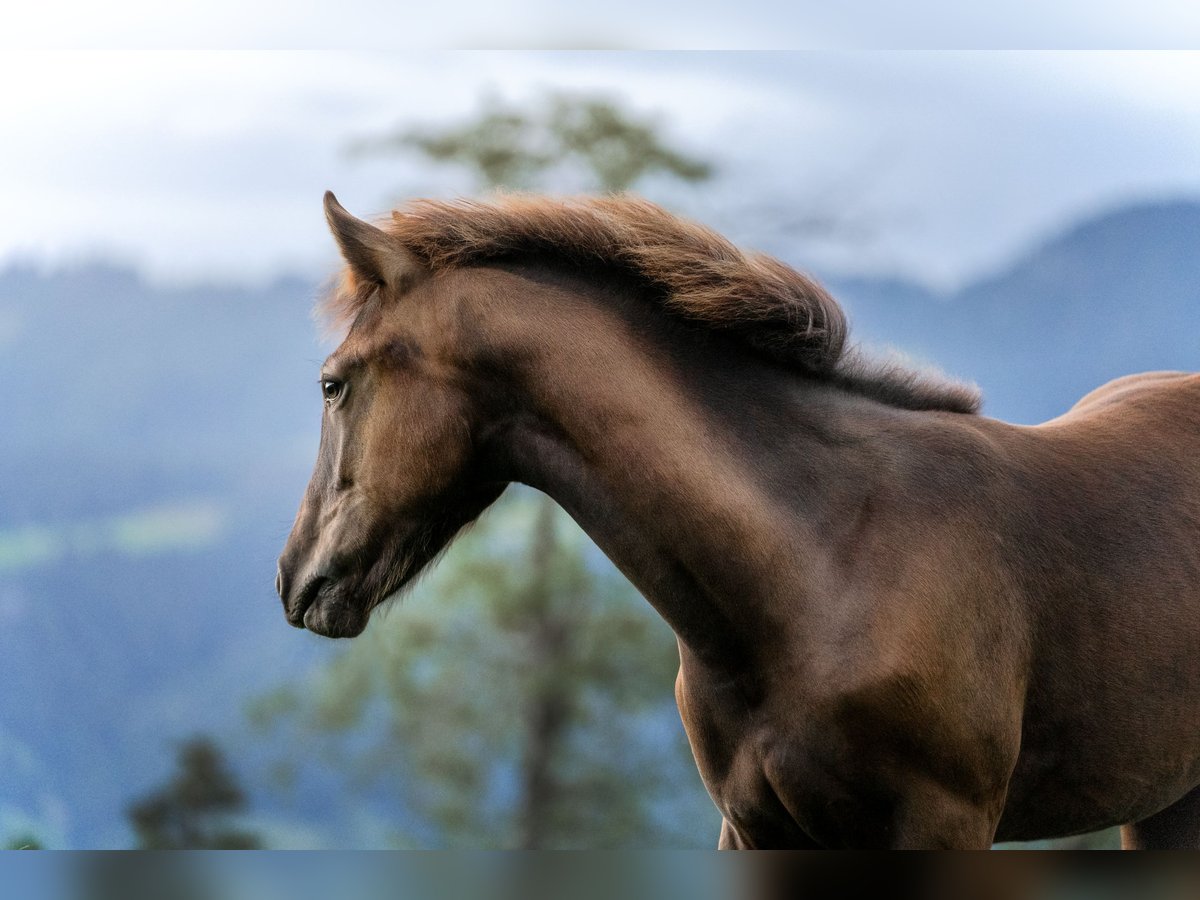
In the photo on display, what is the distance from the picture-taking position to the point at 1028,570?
1.66m

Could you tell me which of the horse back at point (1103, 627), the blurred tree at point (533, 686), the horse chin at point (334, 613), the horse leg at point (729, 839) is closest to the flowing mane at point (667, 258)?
the horse back at point (1103, 627)

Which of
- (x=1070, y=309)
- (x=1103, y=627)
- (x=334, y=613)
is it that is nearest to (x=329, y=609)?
(x=334, y=613)

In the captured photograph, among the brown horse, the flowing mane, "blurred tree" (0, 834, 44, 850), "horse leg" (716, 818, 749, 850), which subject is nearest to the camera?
the brown horse

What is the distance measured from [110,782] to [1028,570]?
4.64 metres

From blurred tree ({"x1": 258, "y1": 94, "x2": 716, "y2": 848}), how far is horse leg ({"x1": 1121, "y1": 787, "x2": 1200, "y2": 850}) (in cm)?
291

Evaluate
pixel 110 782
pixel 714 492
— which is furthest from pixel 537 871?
pixel 110 782

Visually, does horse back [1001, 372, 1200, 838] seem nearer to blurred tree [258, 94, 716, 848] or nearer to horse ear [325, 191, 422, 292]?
horse ear [325, 191, 422, 292]

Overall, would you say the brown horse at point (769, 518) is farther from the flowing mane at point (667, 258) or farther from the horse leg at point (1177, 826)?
the horse leg at point (1177, 826)

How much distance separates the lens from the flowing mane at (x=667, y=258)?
1.65 meters

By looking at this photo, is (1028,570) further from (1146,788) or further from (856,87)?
(856,87)

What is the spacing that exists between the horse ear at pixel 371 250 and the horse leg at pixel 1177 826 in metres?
1.82

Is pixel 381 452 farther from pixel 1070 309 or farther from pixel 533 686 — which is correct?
pixel 1070 309

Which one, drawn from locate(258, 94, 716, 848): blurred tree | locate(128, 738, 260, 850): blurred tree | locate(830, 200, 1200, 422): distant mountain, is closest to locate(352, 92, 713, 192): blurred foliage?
locate(258, 94, 716, 848): blurred tree

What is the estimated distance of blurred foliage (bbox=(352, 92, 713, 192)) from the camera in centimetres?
516
